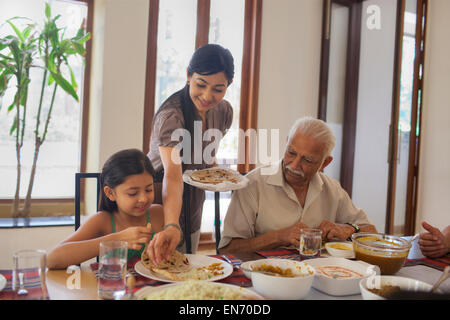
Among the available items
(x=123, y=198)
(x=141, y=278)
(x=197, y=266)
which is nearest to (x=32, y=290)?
(x=141, y=278)

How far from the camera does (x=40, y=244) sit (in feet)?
9.55

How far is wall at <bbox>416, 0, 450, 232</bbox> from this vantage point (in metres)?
4.05

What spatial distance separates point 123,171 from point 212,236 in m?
2.18

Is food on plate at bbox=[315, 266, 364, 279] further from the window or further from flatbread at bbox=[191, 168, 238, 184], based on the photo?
the window

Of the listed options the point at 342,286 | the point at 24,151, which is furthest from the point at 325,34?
the point at 342,286

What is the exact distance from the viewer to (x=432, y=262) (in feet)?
4.87

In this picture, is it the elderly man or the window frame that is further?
the window frame

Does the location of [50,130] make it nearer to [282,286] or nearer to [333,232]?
[333,232]

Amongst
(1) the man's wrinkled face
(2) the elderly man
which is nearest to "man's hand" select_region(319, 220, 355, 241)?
(2) the elderly man

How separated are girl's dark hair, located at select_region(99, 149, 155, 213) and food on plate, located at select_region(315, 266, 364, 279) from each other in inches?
29.7

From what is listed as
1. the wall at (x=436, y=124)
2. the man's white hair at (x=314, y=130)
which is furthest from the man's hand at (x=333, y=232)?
the wall at (x=436, y=124)

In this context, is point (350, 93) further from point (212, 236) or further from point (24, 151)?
point (24, 151)

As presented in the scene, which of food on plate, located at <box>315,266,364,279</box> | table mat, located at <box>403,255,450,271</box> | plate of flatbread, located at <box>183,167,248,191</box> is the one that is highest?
plate of flatbread, located at <box>183,167,248,191</box>

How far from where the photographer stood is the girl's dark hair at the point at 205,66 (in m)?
2.21
